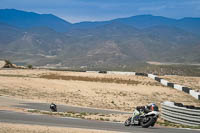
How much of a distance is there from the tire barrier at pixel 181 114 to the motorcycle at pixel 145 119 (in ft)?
12.6

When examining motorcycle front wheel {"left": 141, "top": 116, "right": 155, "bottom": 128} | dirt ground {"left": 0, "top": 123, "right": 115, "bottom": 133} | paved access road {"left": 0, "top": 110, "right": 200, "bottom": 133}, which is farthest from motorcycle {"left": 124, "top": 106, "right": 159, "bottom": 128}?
dirt ground {"left": 0, "top": 123, "right": 115, "bottom": 133}

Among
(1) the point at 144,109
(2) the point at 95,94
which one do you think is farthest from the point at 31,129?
(2) the point at 95,94

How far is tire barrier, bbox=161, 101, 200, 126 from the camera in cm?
2162

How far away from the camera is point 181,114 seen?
73.7ft

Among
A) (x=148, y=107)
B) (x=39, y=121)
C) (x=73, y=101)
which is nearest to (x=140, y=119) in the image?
(x=148, y=107)

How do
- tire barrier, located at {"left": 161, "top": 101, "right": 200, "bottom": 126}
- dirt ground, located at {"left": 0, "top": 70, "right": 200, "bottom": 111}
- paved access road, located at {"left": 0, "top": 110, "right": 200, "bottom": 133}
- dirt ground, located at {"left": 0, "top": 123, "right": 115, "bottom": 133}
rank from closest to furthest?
dirt ground, located at {"left": 0, "top": 123, "right": 115, "bottom": 133} < paved access road, located at {"left": 0, "top": 110, "right": 200, "bottom": 133} < tire barrier, located at {"left": 161, "top": 101, "right": 200, "bottom": 126} < dirt ground, located at {"left": 0, "top": 70, "right": 200, "bottom": 111}

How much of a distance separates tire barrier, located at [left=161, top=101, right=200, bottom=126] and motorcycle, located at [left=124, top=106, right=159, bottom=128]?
12.6 feet

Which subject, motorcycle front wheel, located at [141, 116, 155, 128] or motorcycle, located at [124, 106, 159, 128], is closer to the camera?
motorcycle, located at [124, 106, 159, 128]

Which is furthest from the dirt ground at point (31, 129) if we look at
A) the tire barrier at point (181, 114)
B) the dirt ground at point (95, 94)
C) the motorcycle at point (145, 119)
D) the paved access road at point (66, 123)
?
the dirt ground at point (95, 94)

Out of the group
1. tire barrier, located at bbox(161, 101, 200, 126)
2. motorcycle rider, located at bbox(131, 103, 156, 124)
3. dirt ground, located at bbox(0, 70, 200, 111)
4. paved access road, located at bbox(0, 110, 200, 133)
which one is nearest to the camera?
paved access road, located at bbox(0, 110, 200, 133)

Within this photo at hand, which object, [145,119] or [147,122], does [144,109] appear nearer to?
[145,119]

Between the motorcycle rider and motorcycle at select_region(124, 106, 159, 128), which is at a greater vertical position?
the motorcycle rider

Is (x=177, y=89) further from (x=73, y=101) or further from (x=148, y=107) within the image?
(x=148, y=107)

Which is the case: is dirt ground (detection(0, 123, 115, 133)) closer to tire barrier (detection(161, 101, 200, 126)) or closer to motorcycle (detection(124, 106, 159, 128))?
motorcycle (detection(124, 106, 159, 128))
